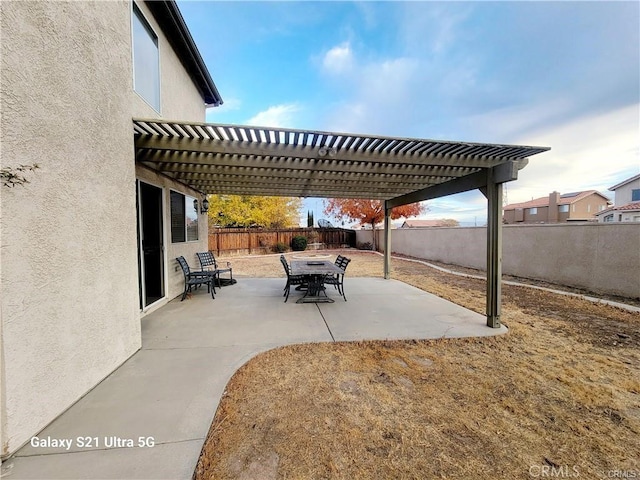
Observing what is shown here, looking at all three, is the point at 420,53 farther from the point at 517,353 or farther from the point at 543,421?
the point at 543,421

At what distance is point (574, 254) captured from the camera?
7.37 metres

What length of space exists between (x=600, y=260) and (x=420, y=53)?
8003mm

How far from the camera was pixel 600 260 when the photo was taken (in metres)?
6.76

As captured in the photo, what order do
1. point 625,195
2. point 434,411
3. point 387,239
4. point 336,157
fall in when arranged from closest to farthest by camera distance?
point 434,411, point 336,157, point 387,239, point 625,195

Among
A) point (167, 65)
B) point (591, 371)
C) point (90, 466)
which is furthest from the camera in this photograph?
point (167, 65)

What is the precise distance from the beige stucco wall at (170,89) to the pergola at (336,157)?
2.84 ft

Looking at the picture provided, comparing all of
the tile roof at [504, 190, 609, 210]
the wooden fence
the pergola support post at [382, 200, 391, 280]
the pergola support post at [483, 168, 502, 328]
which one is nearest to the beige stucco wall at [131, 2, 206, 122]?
the pergola support post at [483, 168, 502, 328]

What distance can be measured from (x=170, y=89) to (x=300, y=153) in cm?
363

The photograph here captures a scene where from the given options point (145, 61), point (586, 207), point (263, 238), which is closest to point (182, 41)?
point (145, 61)

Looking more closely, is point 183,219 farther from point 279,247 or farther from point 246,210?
point 246,210

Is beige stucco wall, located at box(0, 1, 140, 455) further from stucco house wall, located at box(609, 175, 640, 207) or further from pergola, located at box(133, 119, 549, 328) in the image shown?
stucco house wall, located at box(609, 175, 640, 207)

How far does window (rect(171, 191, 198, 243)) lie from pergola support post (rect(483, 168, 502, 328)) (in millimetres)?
6587

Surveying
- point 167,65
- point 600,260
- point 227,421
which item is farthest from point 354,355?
point 600,260

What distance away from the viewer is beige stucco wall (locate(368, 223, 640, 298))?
6.24 meters
